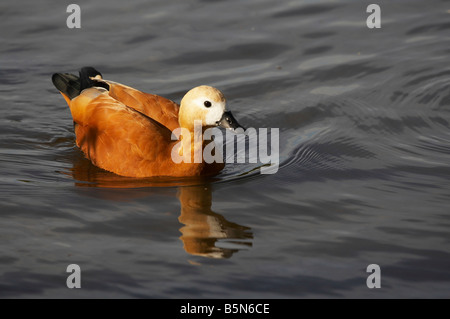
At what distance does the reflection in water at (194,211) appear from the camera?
6152 millimetres

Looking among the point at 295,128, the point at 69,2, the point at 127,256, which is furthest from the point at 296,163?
the point at 69,2

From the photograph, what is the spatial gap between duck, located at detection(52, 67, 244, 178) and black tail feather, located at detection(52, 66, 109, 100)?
138 mm

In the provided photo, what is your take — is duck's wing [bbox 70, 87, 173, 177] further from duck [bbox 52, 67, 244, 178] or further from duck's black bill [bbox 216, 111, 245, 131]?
duck's black bill [bbox 216, 111, 245, 131]

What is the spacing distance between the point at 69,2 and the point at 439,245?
8.33 m

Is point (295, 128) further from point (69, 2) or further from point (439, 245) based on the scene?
point (69, 2)

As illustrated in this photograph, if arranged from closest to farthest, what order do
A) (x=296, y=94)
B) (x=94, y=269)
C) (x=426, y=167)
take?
(x=94, y=269) → (x=426, y=167) → (x=296, y=94)

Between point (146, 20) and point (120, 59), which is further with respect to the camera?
point (146, 20)

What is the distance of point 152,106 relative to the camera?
26.8 feet

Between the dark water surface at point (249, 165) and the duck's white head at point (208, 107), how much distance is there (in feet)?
2.07

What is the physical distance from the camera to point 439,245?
611cm

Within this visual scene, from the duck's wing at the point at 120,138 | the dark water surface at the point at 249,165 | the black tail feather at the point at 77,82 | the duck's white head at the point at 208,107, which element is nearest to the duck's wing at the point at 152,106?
the duck's wing at the point at 120,138

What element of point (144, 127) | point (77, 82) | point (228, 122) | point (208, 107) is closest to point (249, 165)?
point (228, 122)

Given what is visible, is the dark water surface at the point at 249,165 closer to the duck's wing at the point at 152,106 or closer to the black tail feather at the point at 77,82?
the black tail feather at the point at 77,82
